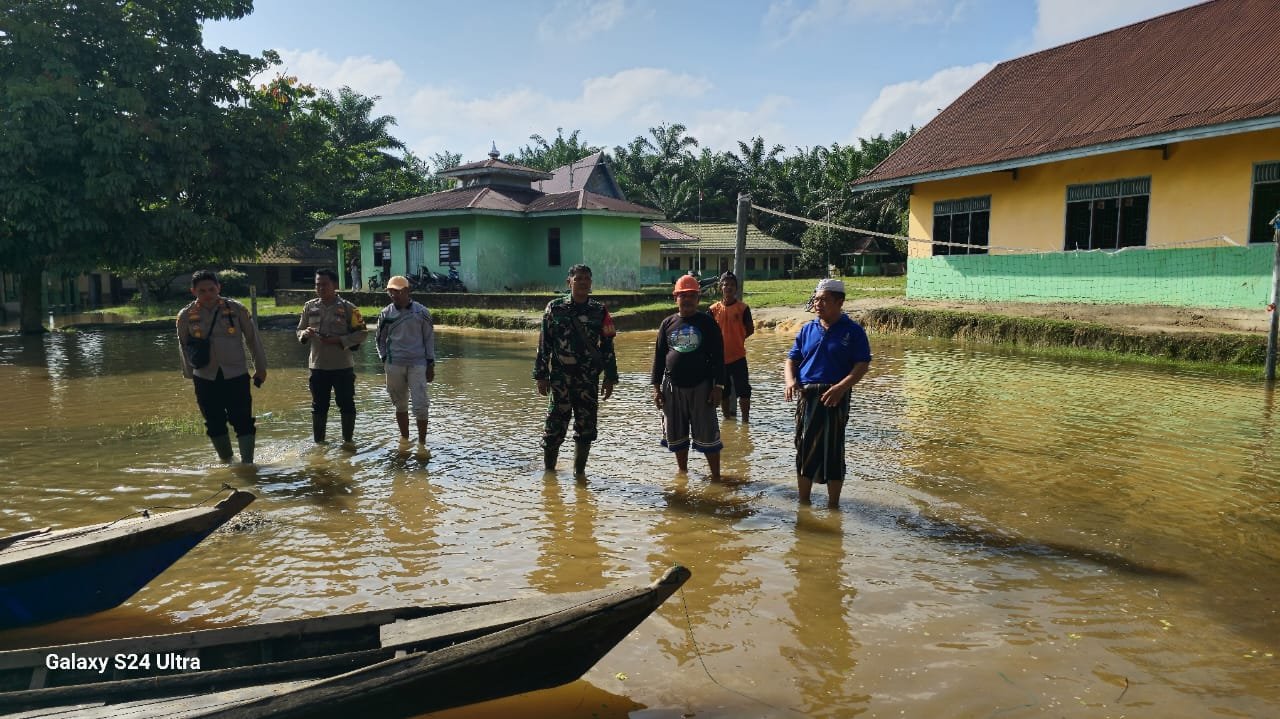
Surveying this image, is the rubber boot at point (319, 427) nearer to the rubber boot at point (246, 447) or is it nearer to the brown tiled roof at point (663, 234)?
the rubber boot at point (246, 447)

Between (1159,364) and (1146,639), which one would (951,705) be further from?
(1159,364)

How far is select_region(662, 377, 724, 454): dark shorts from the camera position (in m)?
6.93

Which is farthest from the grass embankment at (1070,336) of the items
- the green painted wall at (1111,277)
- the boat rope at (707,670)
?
the boat rope at (707,670)

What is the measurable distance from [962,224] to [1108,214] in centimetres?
371

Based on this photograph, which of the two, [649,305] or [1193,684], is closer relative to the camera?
[1193,684]

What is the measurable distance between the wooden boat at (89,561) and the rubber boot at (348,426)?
13.9 ft

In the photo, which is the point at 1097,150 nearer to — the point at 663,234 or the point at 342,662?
the point at 342,662

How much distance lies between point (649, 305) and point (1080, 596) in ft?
72.0

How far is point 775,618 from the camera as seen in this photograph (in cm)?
450

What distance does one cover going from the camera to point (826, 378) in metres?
5.96

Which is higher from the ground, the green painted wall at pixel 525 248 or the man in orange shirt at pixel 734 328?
the green painted wall at pixel 525 248

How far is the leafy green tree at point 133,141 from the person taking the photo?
18.6 metres

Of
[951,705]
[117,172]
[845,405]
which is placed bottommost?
[951,705]

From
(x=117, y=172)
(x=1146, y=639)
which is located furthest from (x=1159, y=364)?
(x=117, y=172)
